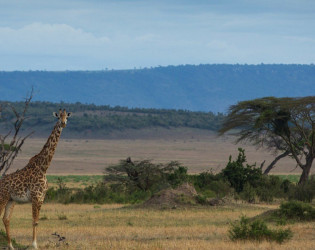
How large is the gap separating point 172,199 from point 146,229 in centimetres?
712

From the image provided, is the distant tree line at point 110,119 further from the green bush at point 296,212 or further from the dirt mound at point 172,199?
the green bush at point 296,212

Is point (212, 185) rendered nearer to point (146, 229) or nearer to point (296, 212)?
point (296, 212)

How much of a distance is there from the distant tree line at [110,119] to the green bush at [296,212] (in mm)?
89704

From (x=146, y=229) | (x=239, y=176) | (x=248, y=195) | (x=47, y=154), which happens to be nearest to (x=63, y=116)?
(x=47, y=154)

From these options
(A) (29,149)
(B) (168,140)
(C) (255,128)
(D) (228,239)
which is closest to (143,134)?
(B) (168,140)

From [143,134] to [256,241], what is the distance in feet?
333

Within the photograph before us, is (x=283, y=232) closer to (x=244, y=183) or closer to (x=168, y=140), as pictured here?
(x=244, y=183)

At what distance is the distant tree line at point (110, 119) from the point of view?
382ft

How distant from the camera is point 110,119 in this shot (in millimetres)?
122812

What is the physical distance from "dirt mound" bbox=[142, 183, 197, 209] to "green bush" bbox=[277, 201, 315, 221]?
5449mm


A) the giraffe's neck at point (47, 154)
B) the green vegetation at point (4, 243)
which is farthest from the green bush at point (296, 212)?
the giraffe's neck at point (47, 154)

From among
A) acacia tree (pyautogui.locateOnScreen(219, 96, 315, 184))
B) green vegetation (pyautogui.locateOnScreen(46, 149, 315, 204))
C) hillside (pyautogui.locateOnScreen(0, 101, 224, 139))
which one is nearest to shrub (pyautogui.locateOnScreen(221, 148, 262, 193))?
green vegetation (pyautogui.locateOnScreen(46, 149, 315, 204))

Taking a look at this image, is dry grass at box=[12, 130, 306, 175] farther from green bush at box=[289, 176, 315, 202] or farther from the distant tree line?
green bush at box=[289, 176, 315, 202]

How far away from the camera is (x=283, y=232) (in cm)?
1553
